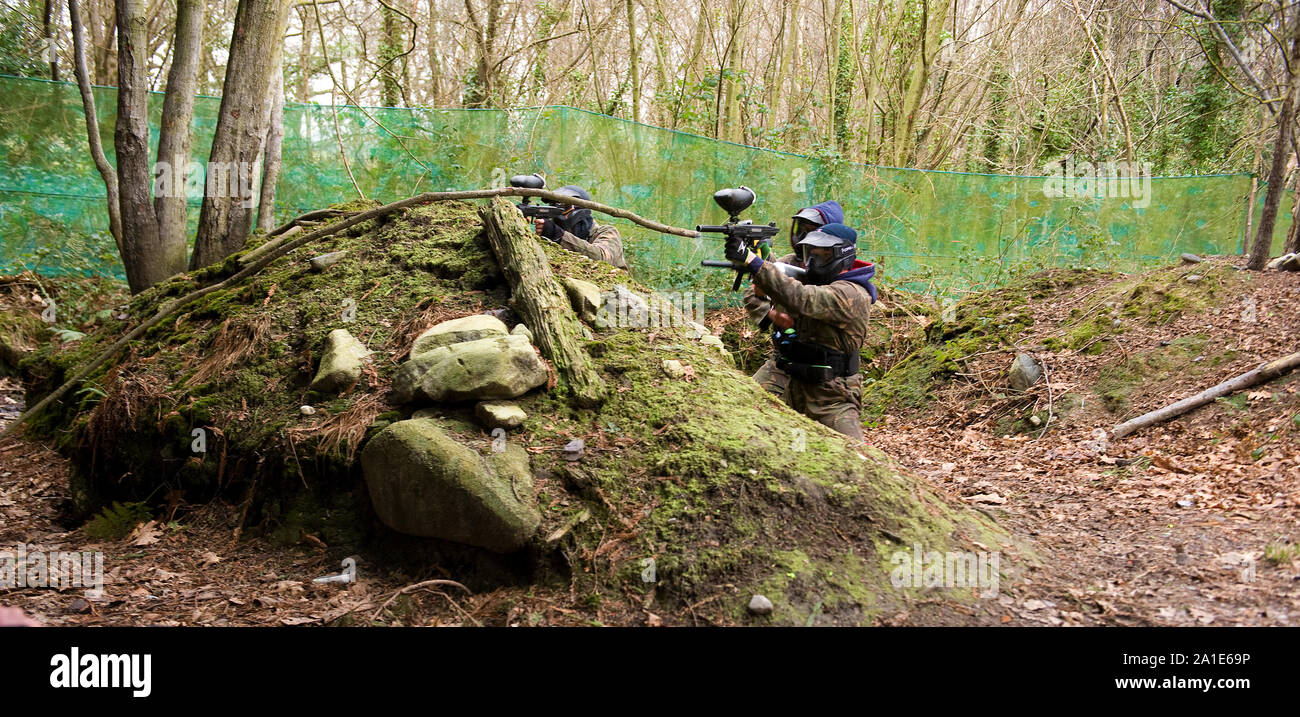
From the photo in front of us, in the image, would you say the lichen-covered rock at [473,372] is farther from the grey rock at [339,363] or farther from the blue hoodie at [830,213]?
the blue hoodie at [830,213]

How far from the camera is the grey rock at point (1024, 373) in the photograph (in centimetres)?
755

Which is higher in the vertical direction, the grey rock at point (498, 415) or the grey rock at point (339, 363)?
the grey rock at point (339, 363)

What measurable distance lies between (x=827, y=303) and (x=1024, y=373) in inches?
131

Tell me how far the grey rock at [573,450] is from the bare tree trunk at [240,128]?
4.52 meters

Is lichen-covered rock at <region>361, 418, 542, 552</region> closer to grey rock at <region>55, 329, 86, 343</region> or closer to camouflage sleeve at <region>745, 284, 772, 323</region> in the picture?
camouflage sleeve at <region>745, 284, 772, 323</region>

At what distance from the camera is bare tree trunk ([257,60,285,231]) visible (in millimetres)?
7915

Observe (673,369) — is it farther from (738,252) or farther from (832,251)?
(832,251)

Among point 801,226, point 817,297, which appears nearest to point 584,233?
point 801,226

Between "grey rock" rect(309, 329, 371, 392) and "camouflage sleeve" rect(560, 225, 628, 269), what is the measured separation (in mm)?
3113

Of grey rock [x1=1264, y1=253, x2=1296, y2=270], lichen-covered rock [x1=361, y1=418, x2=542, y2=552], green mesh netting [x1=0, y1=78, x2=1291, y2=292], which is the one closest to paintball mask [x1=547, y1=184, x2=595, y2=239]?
green mesh netting [x1=0, y1=78, x2=1291, y2=292]

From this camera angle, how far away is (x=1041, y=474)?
5895mm

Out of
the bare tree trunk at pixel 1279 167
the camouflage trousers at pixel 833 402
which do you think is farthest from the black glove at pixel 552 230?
the bare tree trunk at pixel 1279 167
